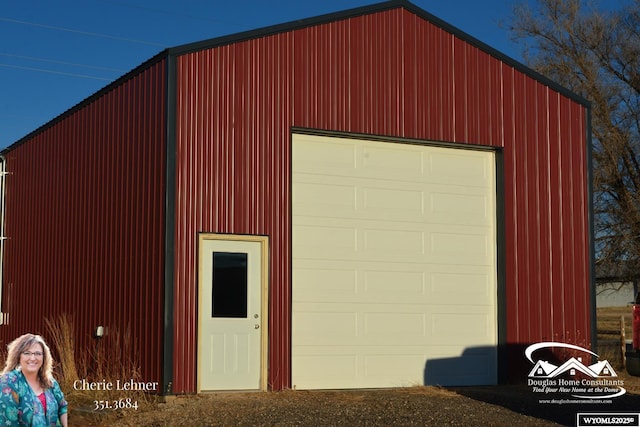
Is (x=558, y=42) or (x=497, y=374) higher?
(x=558, y=42)

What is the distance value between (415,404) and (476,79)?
6.26m

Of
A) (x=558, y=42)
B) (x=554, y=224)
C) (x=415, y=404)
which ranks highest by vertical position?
(x=558, y=42)

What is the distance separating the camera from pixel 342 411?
11516mm

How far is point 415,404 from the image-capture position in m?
12.1

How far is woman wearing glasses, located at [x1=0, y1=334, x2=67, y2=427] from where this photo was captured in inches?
207

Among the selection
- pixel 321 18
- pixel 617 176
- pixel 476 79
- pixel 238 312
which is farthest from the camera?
pixel 617 176

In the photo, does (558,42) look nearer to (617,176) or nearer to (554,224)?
(617,176)

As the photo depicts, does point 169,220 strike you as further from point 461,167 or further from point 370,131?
point 461,167

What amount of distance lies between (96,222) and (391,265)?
494 cm

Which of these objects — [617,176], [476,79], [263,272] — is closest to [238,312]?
[263,272]

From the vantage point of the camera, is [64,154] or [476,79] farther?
[64,154]

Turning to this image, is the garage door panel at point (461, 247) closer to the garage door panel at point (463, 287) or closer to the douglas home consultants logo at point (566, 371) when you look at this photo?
the garage door panel at point (463, 287)

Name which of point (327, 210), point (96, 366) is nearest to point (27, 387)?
point (96, 366)

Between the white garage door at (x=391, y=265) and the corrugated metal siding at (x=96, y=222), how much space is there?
2215mm
